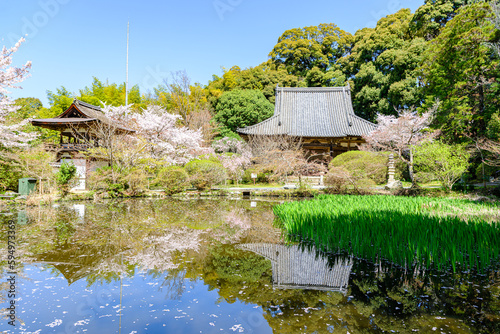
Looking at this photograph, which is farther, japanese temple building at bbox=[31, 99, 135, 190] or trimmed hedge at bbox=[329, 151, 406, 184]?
japanese temple building at bbox=[31, 99, 135, 190]

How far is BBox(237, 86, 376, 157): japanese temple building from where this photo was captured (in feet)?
69.4

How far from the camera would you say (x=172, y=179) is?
14.1 meters

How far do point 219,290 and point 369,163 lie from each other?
13.7 m

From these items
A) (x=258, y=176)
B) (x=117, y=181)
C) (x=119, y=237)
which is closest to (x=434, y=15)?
(x=258, y=176)

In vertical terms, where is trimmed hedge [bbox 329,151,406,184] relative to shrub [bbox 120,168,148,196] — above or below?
above

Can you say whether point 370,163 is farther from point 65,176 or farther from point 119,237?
point 65,176

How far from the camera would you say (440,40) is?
14320 mm

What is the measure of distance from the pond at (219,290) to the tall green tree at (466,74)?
1200 cm

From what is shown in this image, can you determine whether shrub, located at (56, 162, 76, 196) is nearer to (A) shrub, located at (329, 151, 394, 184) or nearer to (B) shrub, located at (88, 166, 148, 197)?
(B) shrub, located at (88, 166, 148, 197)

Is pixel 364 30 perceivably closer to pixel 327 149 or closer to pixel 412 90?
pixel 412 90

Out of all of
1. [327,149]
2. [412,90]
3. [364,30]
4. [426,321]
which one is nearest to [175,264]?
[426,321]

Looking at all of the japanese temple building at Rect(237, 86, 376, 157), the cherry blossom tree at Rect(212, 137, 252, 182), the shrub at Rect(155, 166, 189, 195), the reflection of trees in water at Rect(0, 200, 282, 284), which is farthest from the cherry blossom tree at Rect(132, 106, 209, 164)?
the reflection of trees in water at Rect(0, 200, 282, 284)

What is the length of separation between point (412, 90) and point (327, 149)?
7.72m

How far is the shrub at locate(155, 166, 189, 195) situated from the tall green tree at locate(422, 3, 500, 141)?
1245 centimetres
